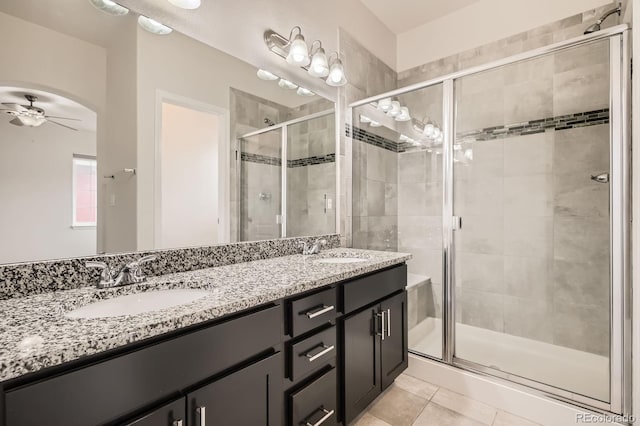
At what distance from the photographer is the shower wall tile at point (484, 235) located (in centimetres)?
229

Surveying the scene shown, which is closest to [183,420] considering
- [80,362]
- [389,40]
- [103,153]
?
[80,362]

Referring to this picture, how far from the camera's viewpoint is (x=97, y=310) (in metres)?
0.91

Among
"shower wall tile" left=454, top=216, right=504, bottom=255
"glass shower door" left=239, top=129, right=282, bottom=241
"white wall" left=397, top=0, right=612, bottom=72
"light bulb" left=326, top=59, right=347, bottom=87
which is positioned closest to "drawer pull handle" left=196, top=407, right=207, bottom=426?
"glass shower door" left=239, top=129, right=282, bottom=241

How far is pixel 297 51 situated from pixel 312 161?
70 cm

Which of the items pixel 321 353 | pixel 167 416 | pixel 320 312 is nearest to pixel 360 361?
pixel 321 353

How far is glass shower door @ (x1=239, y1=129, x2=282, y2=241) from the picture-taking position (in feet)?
5.37

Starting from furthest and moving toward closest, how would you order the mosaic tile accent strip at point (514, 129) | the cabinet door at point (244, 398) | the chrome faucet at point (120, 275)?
the mosaic tile accent strip at point (514, 129), the chrome faucet at point (120, 275), the cabinet door at point (244, 398)

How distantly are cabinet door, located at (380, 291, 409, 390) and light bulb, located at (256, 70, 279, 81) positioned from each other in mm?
→ 1425

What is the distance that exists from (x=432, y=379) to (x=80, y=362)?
1991mm

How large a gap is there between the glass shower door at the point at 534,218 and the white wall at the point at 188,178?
161cm

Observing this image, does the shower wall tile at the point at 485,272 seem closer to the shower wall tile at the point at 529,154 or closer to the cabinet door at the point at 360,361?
the shower wall tile at the point at 529,154

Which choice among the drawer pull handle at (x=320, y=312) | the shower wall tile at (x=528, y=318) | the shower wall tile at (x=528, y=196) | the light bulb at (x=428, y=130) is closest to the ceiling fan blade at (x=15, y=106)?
the drawer pull handle at (x=320, y=312)

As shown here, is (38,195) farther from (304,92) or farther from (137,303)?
(304,92)

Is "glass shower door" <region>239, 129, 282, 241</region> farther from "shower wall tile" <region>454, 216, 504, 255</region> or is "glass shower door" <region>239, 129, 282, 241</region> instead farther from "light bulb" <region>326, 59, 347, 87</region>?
"shower wall tile" <region>454, 216, 504, 255</region>
